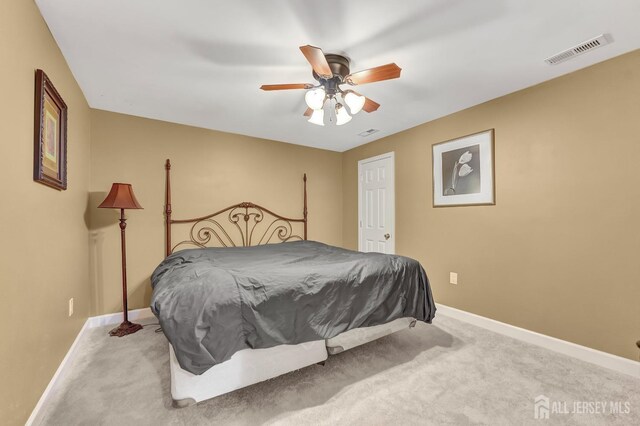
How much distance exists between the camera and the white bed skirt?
1552mm

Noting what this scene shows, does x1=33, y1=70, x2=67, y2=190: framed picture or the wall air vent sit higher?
the wall air vent

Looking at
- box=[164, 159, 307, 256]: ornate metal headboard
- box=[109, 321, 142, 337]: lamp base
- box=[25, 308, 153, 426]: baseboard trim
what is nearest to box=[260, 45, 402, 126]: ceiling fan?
box=[164, 159, 307, 256]: ornate metal headboard

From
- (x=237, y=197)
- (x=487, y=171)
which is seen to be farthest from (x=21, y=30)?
(x=487, y=171)

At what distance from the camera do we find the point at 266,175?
166 inches

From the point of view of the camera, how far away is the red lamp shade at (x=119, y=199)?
8.86ft

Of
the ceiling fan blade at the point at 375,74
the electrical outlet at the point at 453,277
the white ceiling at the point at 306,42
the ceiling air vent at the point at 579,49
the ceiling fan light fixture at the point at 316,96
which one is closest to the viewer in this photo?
the white ceiling at the point at 306,42

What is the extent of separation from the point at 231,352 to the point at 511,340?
2585mm

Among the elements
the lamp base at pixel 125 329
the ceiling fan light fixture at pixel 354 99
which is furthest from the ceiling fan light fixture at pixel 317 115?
the lamp base at pixel 125 329

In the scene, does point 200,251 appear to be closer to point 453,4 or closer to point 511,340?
point 453,4

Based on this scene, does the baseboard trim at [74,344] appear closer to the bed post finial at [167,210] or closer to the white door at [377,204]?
the bed post finial at [167,210]

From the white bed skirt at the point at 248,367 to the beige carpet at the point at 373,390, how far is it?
0.13 meters

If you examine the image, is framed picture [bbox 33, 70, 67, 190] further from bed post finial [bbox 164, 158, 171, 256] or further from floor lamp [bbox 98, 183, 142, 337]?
bed post finial [bbox 164, 158, 171, 256]

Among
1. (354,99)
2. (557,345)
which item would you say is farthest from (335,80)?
(557,345)

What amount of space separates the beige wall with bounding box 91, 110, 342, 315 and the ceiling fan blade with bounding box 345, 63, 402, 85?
2450 millimetres
